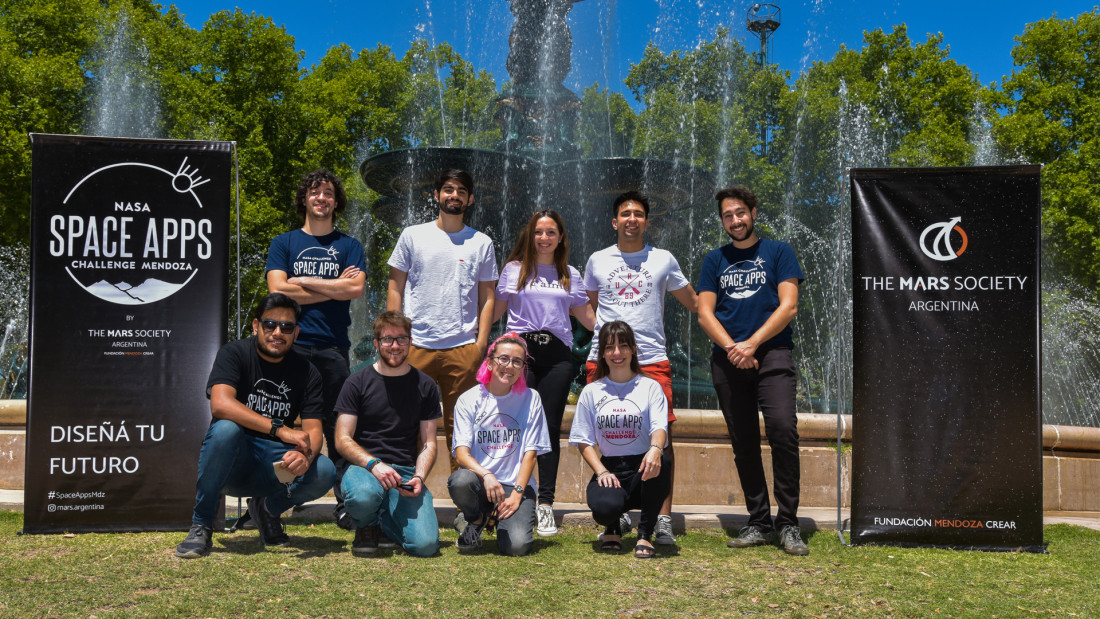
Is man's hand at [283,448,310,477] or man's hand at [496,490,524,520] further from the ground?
man's hand at [283,448,310,477]

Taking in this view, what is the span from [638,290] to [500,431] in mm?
1159

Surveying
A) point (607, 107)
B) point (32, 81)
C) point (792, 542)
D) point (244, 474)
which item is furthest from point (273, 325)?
point (607, 107)

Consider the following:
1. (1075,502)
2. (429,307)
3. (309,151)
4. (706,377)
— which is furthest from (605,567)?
(309,151)

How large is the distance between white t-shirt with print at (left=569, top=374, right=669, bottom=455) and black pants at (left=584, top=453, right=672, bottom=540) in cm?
11

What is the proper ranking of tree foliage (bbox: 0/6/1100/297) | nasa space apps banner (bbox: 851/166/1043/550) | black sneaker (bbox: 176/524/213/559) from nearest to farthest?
black sneaker (bbox: 176/524/213/559) < nasa space apps banner (bbox: 851/166/1043/550) < tree foliage (bbox: 0/6/1100/297)

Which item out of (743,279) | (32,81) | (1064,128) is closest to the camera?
(743,279)

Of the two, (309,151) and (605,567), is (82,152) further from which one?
(309,151)

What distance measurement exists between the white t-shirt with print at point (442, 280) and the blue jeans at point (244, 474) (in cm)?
95

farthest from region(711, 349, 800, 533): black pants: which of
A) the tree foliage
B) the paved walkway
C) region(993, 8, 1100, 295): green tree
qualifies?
region(993, 8, 1100, 295): green tree

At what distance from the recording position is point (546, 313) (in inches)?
186

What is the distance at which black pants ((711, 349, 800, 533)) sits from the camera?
451 cm

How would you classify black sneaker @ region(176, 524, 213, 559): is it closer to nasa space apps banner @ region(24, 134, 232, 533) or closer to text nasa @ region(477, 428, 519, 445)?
nasa space apps banner @ region(24, 134, 232, 533)

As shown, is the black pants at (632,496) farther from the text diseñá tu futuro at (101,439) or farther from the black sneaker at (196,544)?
the text diseñá tu futuro at (101,439)

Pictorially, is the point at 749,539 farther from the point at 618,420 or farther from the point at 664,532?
the point at 618,420
